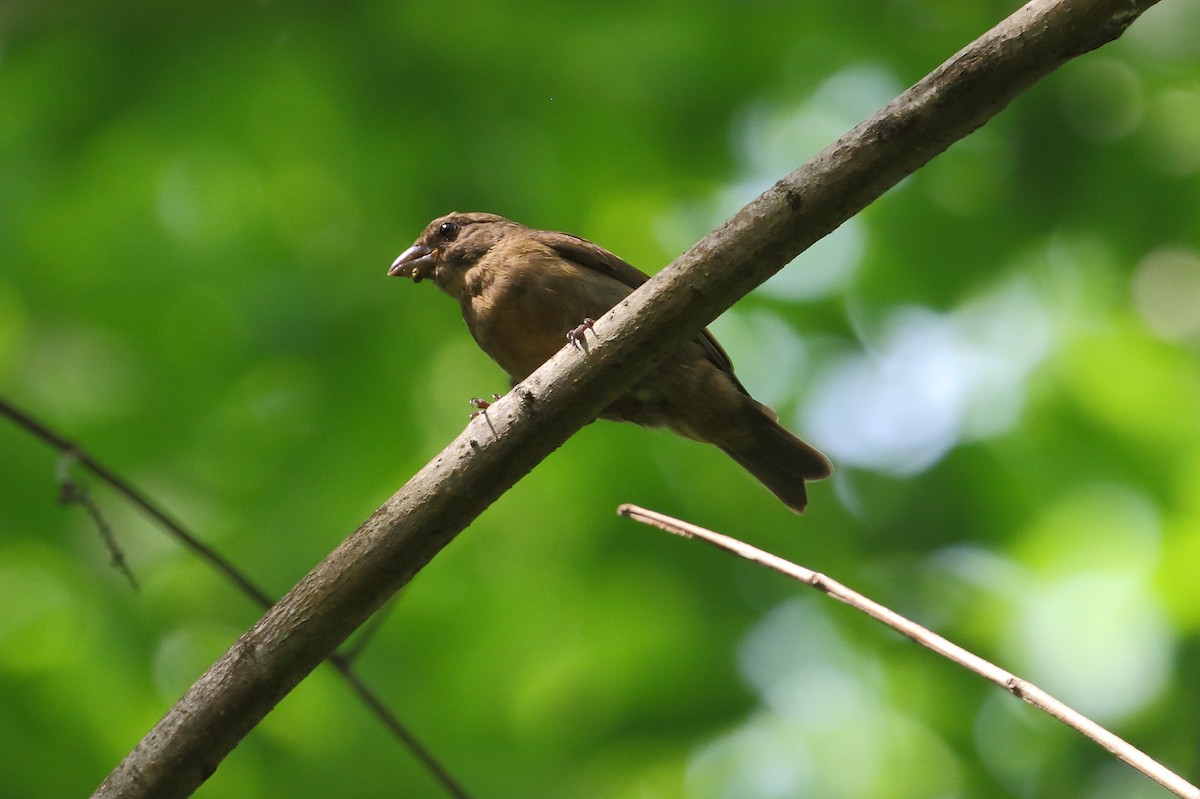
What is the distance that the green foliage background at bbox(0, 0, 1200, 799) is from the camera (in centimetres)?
531

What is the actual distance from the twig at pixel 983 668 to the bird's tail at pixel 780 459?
1644mm

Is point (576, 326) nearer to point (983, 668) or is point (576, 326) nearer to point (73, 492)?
point (73, 492)

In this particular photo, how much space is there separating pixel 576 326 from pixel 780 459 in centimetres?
105

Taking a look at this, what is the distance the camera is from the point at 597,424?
18.4 feet

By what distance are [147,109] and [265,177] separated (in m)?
0.59

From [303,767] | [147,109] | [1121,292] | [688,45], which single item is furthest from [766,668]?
[147,109]

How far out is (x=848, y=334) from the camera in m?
6.05

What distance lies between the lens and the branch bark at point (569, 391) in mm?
2463

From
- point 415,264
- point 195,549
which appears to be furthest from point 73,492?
point 415,264

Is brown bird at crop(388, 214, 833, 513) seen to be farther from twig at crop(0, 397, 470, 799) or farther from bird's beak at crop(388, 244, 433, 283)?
twig at crop(0, 397, 470, 799)

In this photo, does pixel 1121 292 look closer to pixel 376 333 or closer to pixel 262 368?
pixel 376 333

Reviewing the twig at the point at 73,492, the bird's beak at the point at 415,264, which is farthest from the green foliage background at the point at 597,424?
the twig at the point at 73,492

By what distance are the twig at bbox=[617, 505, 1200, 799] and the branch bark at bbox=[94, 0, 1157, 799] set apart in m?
0.51

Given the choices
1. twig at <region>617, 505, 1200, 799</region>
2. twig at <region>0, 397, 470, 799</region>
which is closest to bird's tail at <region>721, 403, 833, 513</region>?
twig at <region>617, 505, 1200, 799</region>
